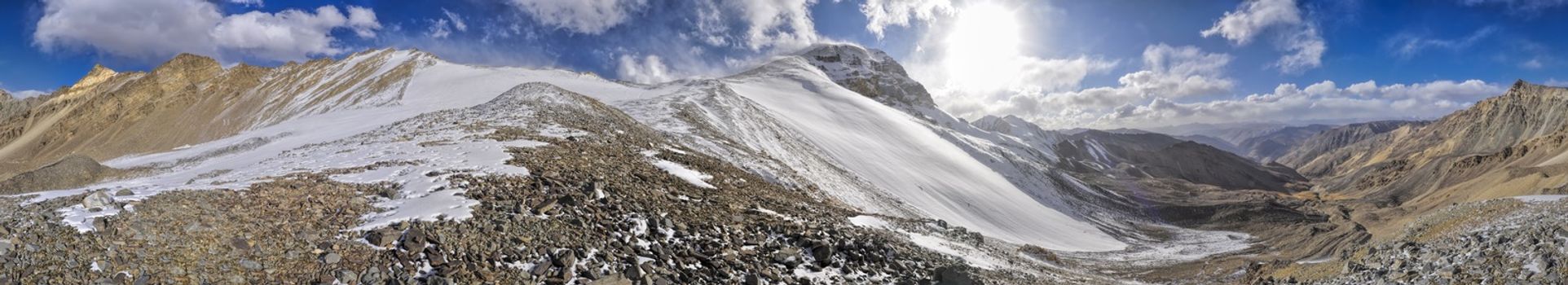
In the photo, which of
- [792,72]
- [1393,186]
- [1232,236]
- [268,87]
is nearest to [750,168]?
[1232,236]

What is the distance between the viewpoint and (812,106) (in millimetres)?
93562

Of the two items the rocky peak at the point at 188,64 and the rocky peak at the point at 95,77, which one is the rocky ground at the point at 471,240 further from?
the rocky peak at the point at 95,77

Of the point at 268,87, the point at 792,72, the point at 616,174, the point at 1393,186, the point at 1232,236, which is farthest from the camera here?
the point at 792,72

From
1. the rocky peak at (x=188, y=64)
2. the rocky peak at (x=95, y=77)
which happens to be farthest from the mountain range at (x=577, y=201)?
the rocky peak at (x=95, y=77)

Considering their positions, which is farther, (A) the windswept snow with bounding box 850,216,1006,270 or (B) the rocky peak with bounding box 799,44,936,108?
(B) the rocky peak with bounding box 799,44,936,108

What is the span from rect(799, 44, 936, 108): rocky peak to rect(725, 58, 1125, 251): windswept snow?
54.7 metres

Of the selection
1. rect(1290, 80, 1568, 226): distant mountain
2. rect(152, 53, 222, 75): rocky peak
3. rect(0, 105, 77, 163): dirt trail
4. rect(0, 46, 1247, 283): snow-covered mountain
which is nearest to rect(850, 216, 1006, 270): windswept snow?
rect(0, 46, 1247, 283): snow-covered mountain

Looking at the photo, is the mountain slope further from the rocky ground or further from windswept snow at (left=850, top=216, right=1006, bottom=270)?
the rocky ground

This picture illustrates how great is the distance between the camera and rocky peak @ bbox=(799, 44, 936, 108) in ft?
553

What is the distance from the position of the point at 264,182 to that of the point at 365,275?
658cm

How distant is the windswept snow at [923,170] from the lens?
49094 mm

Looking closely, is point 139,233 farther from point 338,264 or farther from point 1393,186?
Answer: point 1393,186

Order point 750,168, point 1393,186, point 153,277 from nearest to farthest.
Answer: point 153,277 → point 750,168 → point 1393,186

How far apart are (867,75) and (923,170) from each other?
119055mm
